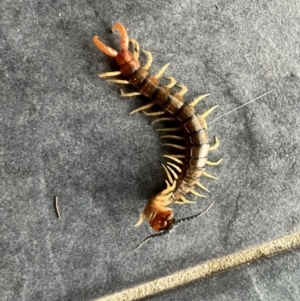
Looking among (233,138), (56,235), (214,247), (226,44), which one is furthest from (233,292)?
(226,44)

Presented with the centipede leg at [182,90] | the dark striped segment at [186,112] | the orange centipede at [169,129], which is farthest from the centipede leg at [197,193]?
the centipede leg at [182,90]

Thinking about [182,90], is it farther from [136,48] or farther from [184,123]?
[136,48]

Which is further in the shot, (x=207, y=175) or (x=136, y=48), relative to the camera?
(x=207, y=175)

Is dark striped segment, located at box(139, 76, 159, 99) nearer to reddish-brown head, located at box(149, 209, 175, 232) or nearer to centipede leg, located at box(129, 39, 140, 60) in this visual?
centipede leg, located at box(129, 39, 140, 60)

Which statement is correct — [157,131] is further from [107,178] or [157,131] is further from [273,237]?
[273,237]

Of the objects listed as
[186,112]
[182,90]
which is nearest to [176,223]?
[186,112]

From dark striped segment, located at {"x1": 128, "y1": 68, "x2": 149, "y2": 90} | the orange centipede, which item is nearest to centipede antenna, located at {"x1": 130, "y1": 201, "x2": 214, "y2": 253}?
the orange centipede
